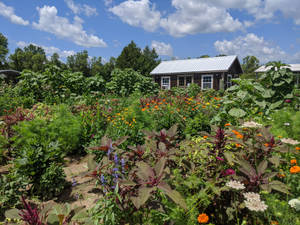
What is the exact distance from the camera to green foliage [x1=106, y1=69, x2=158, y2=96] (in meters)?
A: 10.9

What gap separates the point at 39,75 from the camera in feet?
25.9

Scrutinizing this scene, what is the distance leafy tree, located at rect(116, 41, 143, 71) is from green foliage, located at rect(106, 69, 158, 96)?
1975cm

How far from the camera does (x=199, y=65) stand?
19.0m

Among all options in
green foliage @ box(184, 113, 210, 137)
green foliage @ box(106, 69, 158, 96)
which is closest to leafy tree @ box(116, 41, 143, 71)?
green foliage @ box(106, 69, 158, 96)

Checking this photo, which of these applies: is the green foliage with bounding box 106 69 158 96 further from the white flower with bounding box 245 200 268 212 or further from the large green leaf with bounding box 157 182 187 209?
the white flower with bounding box 245 200 268 212

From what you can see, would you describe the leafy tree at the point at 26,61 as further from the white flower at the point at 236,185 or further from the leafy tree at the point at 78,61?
the white flower at the point at 236,185

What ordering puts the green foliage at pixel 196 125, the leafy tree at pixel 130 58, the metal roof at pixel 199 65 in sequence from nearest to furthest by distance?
the green foliage at pixel 196 125 < the metal roof at pixel 199 65 < the leafy tree at pixel 130 58

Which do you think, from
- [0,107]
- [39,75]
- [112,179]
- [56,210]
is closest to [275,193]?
[112,179]

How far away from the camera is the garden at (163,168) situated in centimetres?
146

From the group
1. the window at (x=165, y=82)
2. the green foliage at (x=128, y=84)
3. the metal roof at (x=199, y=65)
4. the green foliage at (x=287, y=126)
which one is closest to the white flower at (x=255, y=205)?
the green foliage at (x=287, y=126)

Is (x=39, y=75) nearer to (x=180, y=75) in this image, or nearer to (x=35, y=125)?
(x=35, y=125)

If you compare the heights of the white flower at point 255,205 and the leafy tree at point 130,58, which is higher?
the leafy tree at point 130,58

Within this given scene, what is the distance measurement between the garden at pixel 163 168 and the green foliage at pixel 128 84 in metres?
5.78

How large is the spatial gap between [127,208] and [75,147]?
2499 mm
